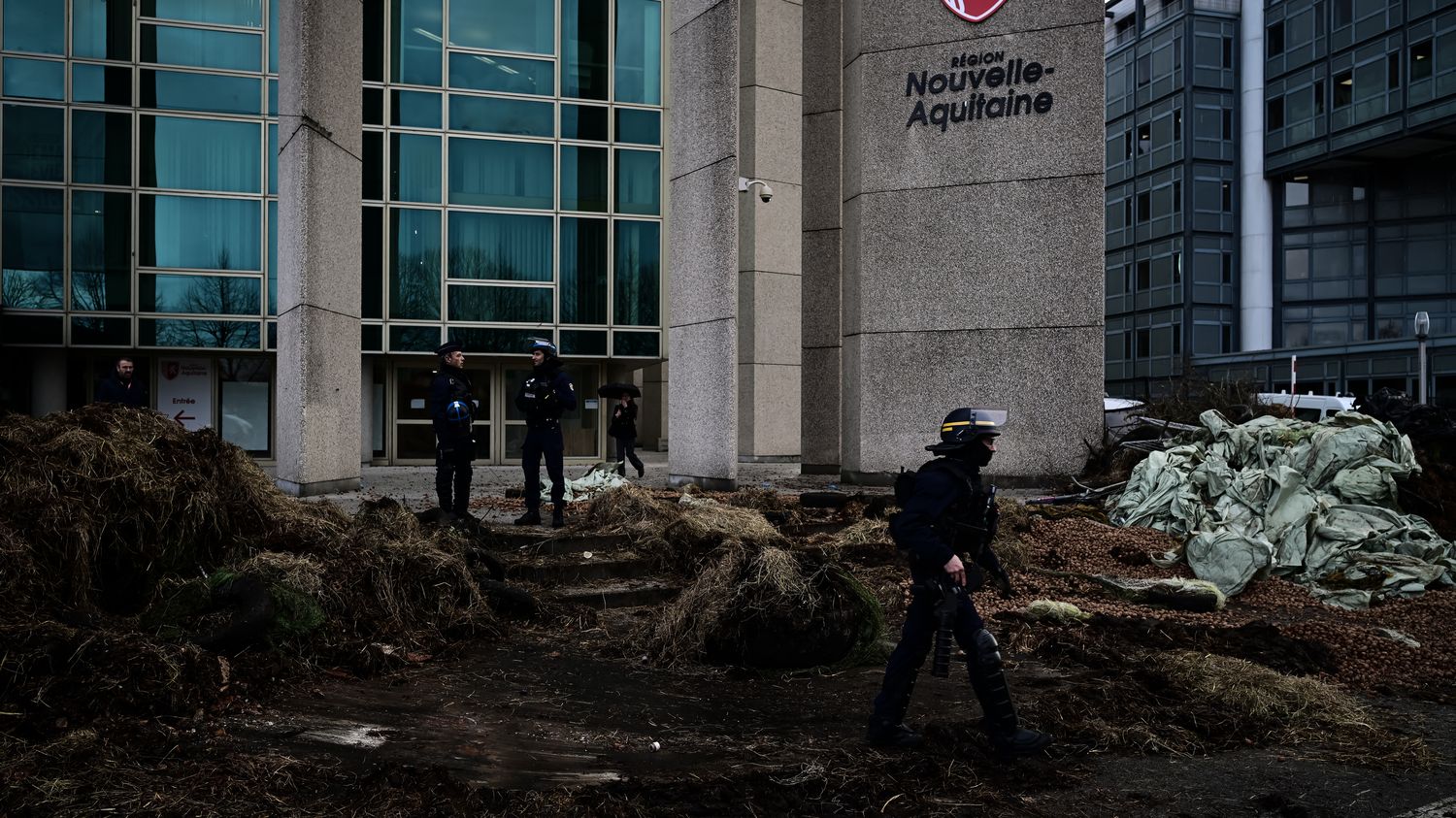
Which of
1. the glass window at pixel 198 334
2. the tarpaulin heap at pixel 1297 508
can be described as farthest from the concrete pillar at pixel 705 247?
the glass window at pixel 198 334

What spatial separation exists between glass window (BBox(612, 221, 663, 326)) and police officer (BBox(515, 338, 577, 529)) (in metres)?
15.0

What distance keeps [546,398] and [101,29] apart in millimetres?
19229

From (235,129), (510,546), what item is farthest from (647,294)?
(510,546)

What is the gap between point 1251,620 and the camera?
899 centimetres

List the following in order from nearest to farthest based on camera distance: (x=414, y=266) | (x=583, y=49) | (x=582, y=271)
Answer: (x=414, y=266)
(x=582, y=271)
(x=583, y=49)

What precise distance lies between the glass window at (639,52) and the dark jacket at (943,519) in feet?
75.6

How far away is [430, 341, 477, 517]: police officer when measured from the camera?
37.1 feet

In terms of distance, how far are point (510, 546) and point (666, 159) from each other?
18.3 m

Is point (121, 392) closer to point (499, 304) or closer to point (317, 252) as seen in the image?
point (317, 252)

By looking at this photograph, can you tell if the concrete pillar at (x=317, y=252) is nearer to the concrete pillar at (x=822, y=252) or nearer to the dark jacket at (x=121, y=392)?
the dark jacket at (x=121, y=392)

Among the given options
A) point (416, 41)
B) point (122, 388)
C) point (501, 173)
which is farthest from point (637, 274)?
point (122, 388)

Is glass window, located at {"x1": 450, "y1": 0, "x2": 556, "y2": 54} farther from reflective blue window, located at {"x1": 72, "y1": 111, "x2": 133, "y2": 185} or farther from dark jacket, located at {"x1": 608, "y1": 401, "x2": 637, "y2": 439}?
dark jacket, located at {"x1": 608, "y1": 401, "x2": 637, "y2": 439}

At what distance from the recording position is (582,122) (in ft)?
88.2

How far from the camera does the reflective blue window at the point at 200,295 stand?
80.3ft
